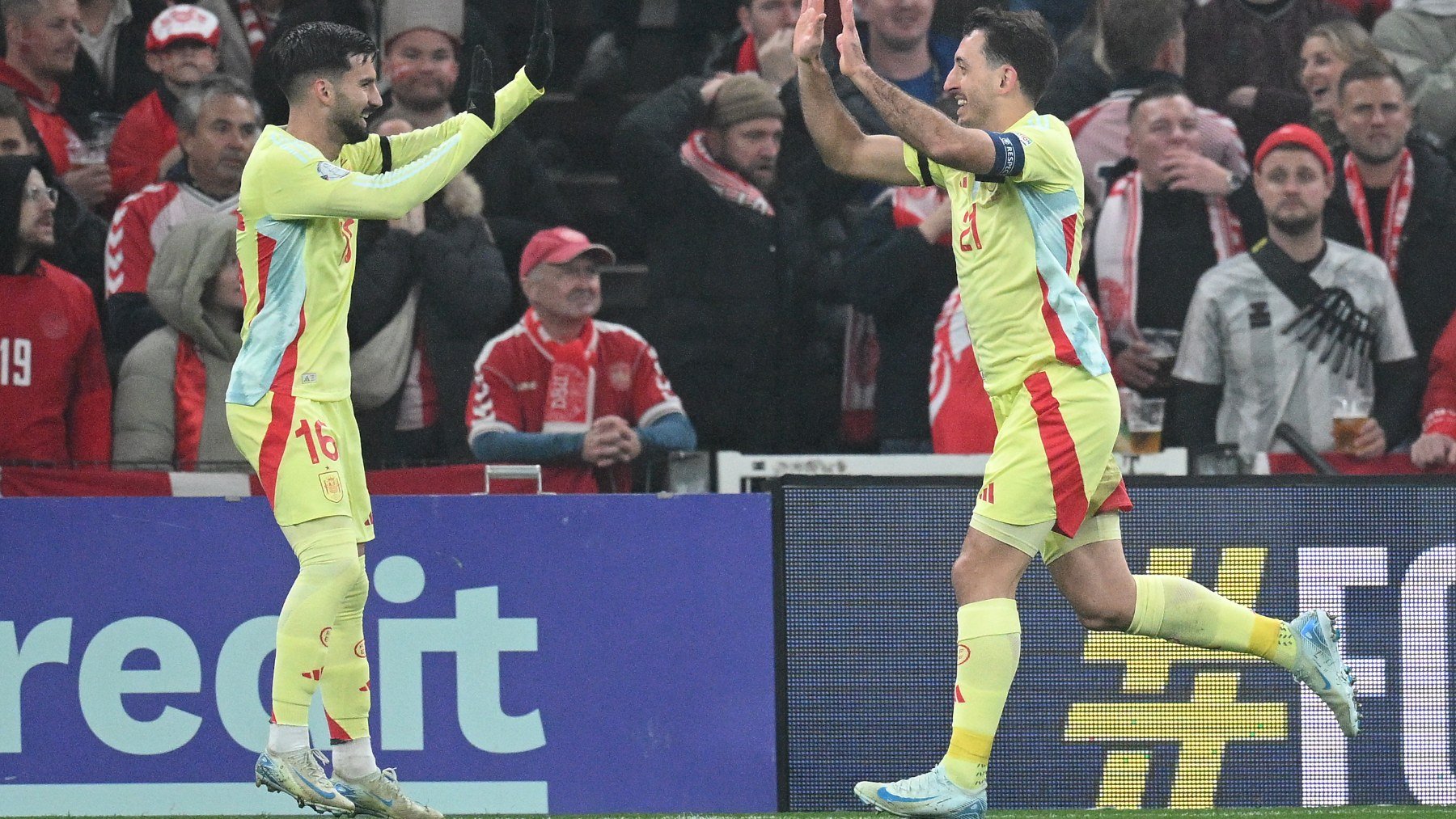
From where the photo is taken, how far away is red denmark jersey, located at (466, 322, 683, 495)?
7.15 meters

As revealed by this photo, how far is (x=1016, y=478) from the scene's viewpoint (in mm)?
4996

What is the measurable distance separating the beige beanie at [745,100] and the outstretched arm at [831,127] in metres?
2.26

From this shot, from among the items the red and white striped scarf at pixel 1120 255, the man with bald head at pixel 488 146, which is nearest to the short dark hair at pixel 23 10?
the man with bald head at pixel 488 146

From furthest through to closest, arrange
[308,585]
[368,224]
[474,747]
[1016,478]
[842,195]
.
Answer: [842,195] < [368,224] < [474,747] < [308,585] < [1016,478]

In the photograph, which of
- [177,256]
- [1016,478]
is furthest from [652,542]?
[177,256]

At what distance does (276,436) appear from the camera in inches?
213

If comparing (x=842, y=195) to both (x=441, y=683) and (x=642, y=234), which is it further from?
(x=441, y=683)

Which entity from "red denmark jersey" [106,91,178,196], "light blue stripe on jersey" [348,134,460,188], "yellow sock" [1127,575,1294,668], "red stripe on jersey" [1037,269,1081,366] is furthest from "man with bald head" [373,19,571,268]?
"yellow sock" [1127,575,1294,668]

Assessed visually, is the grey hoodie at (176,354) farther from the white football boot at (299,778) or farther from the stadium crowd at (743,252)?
the white football boot at (299,778)

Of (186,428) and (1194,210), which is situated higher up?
(1194,210)

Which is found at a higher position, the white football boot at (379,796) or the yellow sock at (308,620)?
the yellow sock at (308,620)

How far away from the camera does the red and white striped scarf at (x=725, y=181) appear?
782 centimetres

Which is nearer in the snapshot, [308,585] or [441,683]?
[308,585]

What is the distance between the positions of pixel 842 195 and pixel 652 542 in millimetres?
2602
